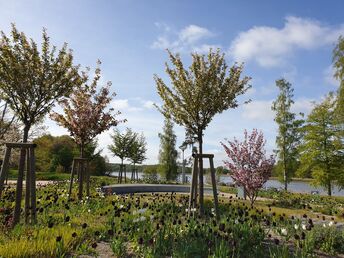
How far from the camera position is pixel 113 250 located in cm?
552

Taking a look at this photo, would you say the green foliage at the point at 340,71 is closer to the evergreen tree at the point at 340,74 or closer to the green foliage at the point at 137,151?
the evergreen tree at the point at 340,74

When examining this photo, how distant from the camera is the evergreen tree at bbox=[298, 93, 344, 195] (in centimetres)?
2672

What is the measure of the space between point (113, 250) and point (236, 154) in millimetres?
10754

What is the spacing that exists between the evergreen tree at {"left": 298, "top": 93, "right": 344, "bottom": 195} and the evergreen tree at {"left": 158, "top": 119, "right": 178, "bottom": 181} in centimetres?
1665

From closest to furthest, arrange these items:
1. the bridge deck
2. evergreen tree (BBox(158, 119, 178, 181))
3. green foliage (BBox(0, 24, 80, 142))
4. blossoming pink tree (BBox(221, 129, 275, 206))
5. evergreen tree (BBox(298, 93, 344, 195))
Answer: green foliage (BBox(0, 24, 80, 142)) → blossoming pink tree (BBox(221, 129, 275, 206)) → the bridge deck → evergreen tree (BBox(298, 93, 344, 195)) → evergreen tree (BBox(158, 119, 178, 181))

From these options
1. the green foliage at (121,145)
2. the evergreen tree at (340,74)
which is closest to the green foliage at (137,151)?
the green foliage at (121,145)

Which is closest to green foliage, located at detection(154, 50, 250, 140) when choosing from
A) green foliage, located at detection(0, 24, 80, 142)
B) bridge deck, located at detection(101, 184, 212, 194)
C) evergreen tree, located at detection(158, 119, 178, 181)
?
green foliage, located at detection(0, 24, 80, 142)

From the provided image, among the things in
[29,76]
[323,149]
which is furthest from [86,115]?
[323,149]

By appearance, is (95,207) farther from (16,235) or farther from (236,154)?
(236,154)

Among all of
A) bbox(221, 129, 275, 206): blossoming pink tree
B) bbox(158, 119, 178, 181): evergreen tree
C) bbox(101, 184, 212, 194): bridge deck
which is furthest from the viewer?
bbox(158, 119, 178, 181): evergreen tree

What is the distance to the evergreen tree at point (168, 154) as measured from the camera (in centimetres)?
4062

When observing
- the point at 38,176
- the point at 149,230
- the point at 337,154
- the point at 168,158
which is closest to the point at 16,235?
the point at 149,230

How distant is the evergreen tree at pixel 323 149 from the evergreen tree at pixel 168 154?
54.6ft

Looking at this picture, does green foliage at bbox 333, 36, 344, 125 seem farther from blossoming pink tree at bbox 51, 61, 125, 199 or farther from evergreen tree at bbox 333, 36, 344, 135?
blossoming pink tree at bbox 51, 61, 125, 199
